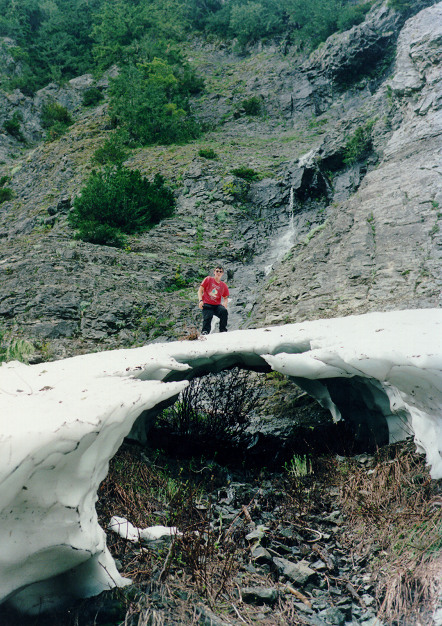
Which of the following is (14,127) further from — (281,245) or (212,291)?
(212,291)

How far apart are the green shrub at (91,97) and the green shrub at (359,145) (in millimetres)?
18585

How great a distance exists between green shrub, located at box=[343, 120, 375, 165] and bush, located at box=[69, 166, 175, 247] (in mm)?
6535

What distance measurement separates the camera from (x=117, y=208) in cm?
1479

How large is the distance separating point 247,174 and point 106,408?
51.3 ft

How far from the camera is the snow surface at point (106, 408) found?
8.64ft

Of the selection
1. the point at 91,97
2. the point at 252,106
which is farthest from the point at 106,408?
the point at 91,97

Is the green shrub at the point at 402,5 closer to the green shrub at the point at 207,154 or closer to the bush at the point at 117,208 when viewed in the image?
the green shrub at the point at 207,154

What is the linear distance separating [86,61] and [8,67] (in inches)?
212

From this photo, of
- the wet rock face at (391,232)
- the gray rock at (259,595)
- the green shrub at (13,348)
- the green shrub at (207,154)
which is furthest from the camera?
the green shrub at (207,154)

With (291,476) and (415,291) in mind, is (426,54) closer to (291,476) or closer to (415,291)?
(415,291)

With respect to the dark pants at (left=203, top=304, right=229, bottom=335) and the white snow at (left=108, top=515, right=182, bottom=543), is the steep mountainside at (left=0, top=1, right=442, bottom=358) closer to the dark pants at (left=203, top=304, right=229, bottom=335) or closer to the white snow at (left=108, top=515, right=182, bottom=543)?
the dark pants at (left=203, top=304, right=229, bottom=335)

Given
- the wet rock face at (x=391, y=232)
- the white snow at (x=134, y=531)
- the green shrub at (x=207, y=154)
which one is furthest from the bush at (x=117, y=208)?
the white snow at (x=134, y=531)

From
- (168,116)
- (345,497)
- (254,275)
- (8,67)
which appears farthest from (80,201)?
(8,67)

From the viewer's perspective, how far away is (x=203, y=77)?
2861 cm
